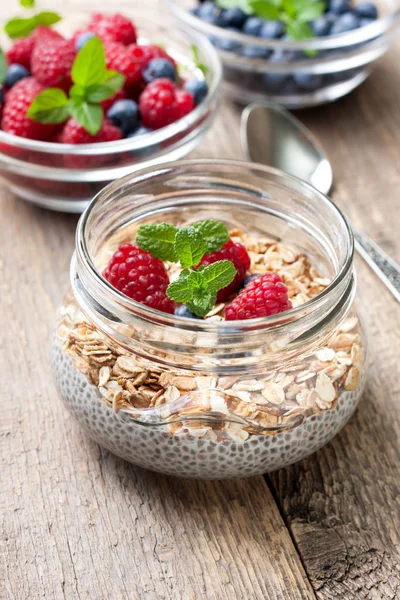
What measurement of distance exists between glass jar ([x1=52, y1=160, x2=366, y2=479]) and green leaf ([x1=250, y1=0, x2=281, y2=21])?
69 centimetres

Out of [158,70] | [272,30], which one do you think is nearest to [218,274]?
[158,70]

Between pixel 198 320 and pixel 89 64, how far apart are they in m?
0.62

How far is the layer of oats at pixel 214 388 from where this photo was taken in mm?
855

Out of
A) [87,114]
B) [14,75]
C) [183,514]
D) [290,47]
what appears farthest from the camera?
[290,47]

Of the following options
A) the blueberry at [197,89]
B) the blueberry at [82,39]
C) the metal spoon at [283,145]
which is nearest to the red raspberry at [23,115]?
the blueberry at [82,39]

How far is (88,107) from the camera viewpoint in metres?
1.28

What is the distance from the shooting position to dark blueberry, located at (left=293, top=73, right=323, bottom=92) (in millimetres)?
1542

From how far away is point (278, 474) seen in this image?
963mm

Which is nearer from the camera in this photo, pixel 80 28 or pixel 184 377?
pixel 184 377

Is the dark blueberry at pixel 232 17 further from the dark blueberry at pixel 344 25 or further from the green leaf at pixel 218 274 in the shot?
the green leaf at pixel 218 274

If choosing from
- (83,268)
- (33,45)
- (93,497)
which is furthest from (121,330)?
(33,45)

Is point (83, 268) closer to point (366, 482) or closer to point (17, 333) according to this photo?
point (17, 333)

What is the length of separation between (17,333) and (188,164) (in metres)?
0.33

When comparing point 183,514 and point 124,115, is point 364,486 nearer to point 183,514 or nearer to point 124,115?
point 183,514
